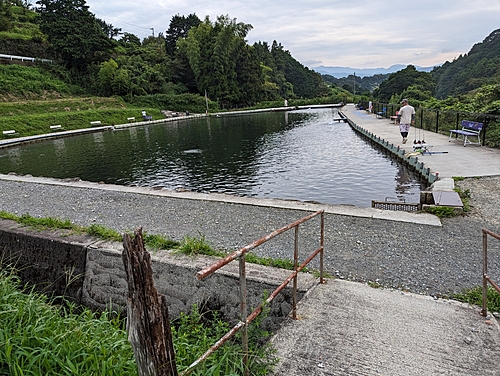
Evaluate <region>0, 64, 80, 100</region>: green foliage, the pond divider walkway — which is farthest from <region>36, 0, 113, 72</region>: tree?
the pond divider walkway

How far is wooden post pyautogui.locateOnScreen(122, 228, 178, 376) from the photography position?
5.82ft

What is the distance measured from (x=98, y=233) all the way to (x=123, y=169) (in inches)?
445

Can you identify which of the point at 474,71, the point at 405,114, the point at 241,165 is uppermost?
the point at 474,71

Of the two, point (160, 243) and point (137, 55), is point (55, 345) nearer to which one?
point (160, 243)

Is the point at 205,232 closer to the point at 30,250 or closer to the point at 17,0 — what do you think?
the point at 30,250

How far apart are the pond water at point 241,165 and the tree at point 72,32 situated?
2627 centimetres

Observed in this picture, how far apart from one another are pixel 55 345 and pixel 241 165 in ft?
44.3

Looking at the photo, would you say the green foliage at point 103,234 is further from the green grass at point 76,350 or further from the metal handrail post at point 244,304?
the metal handrail post at point 244,304

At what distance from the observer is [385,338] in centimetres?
280

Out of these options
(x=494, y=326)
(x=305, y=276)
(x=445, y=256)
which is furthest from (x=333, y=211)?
(x=494, y=326)

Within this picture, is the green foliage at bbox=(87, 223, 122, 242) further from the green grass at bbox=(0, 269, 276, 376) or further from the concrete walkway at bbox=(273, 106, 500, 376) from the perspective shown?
the concrete walkway at bbox=(273, 106, 500, 376)

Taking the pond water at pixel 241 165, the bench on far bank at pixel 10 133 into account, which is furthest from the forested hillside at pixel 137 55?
the pond water at pixel 241 165

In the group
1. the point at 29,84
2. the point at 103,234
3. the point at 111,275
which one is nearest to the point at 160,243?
the point at 111,275

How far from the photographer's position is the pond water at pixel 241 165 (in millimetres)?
11271
